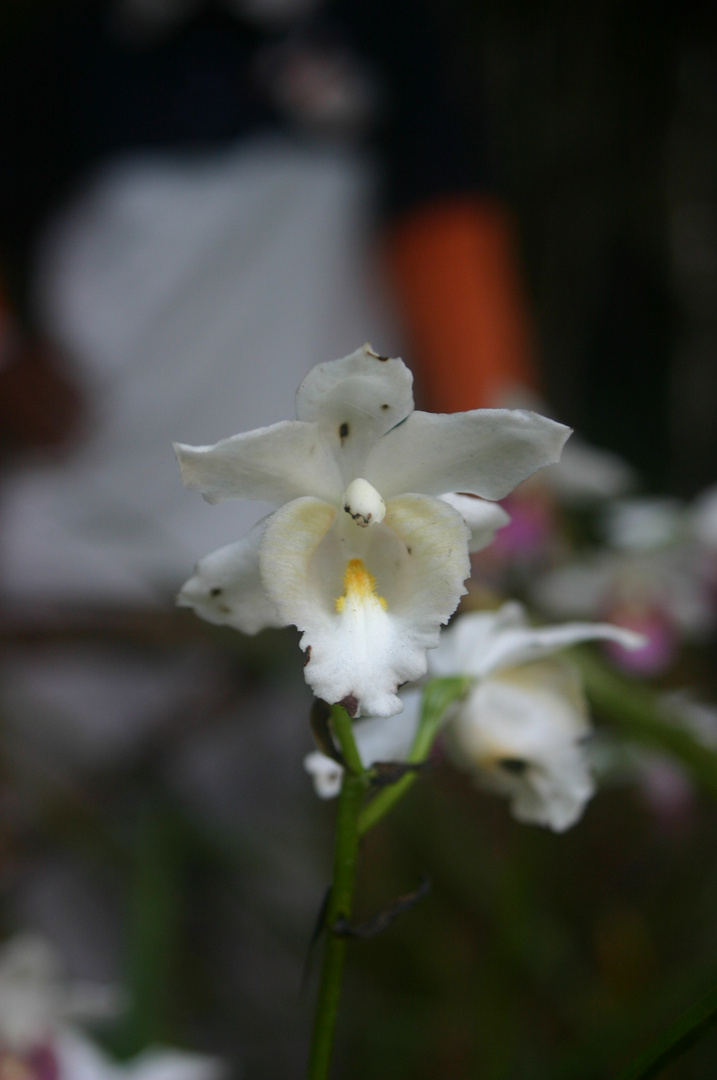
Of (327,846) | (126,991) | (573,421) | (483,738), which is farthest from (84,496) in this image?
(483,738)

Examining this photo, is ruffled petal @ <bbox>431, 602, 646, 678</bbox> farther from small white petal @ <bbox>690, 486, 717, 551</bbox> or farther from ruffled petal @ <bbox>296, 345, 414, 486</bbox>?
small white petal @ <bbox>690, 486, 717, 551</bbox>

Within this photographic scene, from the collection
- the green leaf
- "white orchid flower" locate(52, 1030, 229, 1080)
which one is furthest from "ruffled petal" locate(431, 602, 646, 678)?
"white orchid flower" locate(52, 1030, 229, 1080)

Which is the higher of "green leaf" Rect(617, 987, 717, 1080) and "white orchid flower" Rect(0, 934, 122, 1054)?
"green leaf" Rect(617, 987, 717, 1080)

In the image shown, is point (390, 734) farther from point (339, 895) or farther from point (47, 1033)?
point (47, 1033)

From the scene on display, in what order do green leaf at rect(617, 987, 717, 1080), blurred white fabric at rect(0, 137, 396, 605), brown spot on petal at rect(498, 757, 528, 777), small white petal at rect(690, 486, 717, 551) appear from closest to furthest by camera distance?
green leaf at rect(617, 987, 717, 1080) → brown spot on petal at rect(498, 757, 528, 777) → small white petal at rect(690, 486, 717, 551) → blurred white fabric at rect(0, 137, 396, 605)

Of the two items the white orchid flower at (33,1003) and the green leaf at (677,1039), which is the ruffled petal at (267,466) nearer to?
the green leaf at (677,1039)

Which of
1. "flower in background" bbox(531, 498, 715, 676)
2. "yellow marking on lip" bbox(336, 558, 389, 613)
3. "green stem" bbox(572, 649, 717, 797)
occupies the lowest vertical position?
"flower in background" bbox(531, 498, 715, 676)
